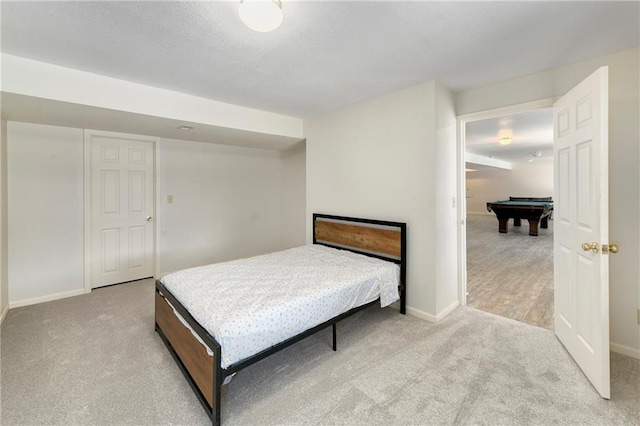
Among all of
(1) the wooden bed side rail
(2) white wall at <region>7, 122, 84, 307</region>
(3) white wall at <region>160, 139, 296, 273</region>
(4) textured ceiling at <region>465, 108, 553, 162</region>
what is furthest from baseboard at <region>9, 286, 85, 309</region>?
(4) textured ceiling at <region>465, 108, 553, 162</region>

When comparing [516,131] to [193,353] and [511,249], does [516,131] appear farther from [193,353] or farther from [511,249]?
[193,353]

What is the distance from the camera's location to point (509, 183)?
37.3 ft

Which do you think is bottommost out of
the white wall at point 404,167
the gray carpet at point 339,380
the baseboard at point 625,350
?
the gray carpet at point 339,380

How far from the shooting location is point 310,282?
2.26 m

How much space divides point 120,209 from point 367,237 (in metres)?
3.30

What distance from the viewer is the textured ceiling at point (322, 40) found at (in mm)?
1646

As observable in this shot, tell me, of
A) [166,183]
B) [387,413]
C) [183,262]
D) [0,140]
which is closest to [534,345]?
[387,413]

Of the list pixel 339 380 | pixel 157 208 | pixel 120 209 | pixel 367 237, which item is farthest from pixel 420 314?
pixel 120 209

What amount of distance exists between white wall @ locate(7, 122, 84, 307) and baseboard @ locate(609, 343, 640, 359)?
538 centimetres

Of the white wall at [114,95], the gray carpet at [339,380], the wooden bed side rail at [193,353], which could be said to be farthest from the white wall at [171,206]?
the wooden bed side rail at [193,353]

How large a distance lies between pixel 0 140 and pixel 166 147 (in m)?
1.61

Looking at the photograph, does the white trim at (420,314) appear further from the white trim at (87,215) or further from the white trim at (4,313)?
the white trim at (4,313)

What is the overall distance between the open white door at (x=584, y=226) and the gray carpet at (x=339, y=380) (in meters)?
0.22

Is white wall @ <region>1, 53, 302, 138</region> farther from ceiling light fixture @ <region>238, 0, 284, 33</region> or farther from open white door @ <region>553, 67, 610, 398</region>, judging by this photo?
open white door @ <region>553, 67, 610, 398</region>
